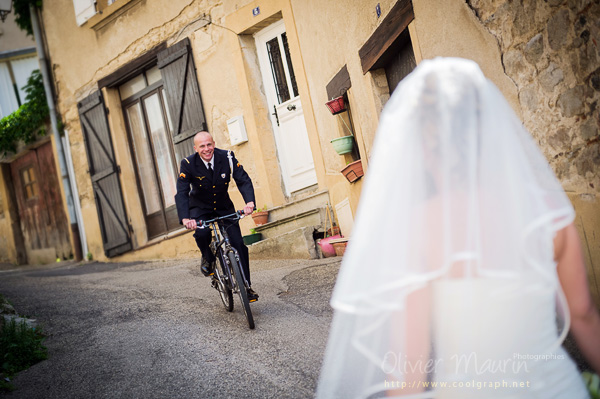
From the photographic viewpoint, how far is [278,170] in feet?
31.5

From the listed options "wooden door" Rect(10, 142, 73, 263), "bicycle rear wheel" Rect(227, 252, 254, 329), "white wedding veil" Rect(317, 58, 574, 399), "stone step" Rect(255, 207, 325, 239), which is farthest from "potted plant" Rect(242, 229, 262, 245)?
"white wedding veil" Rect(317, 58, 574, 399)

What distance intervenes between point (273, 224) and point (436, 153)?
756 cm

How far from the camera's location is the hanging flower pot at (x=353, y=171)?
7.46 m

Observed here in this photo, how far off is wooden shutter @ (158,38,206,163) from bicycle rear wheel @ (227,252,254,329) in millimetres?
5534

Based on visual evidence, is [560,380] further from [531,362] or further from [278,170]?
[278,170]

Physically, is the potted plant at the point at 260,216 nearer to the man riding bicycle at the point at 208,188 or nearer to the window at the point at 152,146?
the window at the point at 152,146

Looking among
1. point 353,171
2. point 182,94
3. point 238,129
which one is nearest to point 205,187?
point 353,171

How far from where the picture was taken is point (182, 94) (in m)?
10.4

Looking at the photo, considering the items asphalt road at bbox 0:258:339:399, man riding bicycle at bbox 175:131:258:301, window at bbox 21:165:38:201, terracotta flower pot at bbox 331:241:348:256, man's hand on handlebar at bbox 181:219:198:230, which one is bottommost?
asphalt road at bbox 0:258:339:399

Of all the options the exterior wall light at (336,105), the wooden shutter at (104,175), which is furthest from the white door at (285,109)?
the wooden shutter at (104,175)

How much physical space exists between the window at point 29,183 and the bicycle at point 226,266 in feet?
35.4

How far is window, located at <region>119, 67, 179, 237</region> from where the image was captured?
11.3m

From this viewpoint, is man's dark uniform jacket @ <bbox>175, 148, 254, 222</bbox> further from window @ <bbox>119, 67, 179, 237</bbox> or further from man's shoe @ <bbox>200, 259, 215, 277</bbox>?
window @ <bbox>119, 67, 179, 237</bbox>

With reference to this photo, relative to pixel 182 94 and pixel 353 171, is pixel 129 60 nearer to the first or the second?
pixel 182 94
